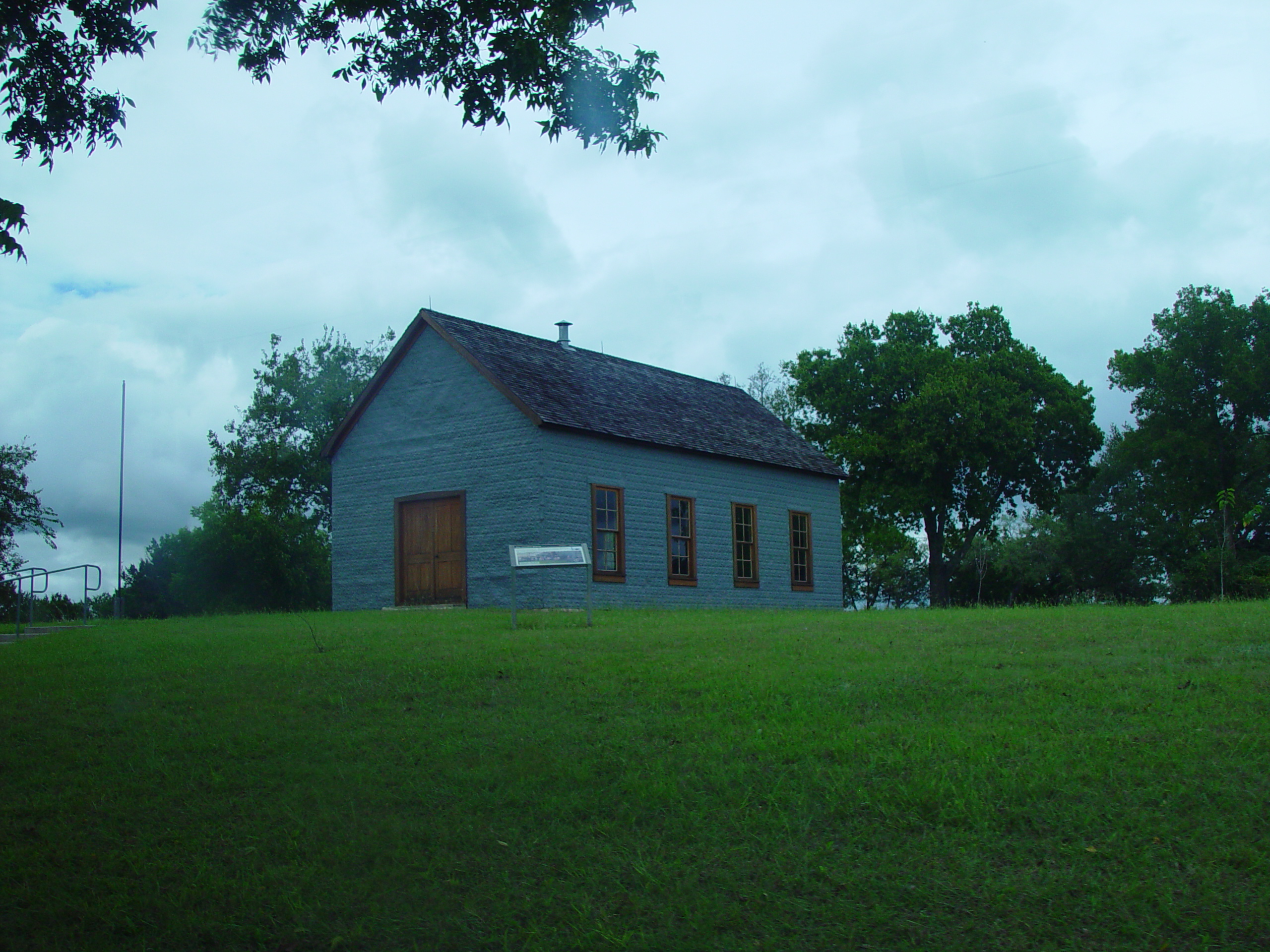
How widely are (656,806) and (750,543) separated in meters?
21.3

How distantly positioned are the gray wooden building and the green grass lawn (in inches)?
450

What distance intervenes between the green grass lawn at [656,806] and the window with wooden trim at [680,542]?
13754 millimetres

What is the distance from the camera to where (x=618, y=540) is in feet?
77.4

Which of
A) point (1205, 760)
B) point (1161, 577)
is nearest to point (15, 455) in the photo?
point (1205, 760)

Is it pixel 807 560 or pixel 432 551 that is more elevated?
pixel 432 551

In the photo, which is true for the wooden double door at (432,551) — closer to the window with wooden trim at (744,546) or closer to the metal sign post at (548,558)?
the window with wooden trim at (744,546)

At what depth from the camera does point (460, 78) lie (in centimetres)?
1040

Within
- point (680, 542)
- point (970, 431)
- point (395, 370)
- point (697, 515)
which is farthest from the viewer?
point (970, 431)

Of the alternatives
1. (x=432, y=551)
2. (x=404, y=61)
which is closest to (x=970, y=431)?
(x=432, y=551)

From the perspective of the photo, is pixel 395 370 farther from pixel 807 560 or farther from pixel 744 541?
pixel 807 560

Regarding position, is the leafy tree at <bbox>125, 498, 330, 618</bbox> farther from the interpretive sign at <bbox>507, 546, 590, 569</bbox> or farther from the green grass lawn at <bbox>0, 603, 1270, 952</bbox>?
the green grass lawn at <bbox>0, 603, 1270, 952</bbox>

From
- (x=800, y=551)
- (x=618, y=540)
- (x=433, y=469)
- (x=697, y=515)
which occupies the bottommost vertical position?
(x=800, y=551)

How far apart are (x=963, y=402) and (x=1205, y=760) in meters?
35.7

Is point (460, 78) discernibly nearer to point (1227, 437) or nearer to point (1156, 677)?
point (1156, 677)
